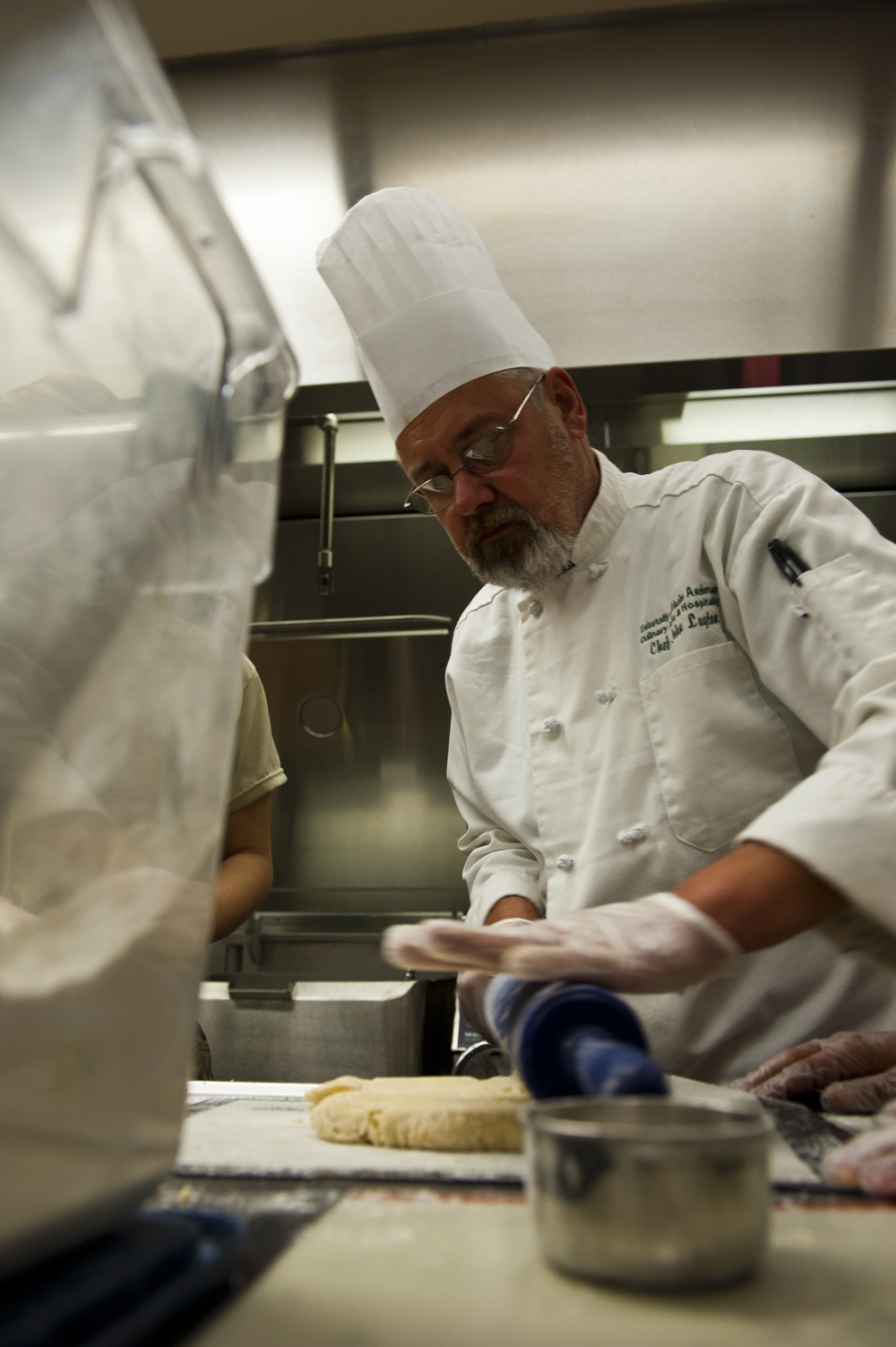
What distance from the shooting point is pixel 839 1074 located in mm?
972

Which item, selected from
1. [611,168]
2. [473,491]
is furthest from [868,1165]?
[611,168]

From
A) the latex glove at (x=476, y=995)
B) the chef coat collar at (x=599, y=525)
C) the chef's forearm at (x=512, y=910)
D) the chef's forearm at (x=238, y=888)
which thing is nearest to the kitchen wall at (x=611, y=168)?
the chef coat collar at (x=599, y=525)

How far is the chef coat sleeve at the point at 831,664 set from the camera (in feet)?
2.68

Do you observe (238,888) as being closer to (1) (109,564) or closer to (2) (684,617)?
(2) (684,617)

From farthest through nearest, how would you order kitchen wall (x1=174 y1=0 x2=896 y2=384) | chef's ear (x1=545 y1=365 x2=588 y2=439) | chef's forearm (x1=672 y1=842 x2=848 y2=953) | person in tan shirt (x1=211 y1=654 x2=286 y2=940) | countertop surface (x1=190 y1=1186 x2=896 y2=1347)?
kitchen wall (x1=174 y1=0 x2=896 y2=384) < person in tan shirt (x1=211 y1=654 x2=286 y2=940) < chef's ear (x1=545 y1=365 x2=588 y2=439) < chef's forearm (x1=672 y1=842 x2=848 y2=953) < countertop surface (x1=190 y1=1186 x2=896 y2=1347)

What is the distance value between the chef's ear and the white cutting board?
95 centimetres

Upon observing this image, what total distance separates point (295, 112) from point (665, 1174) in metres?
2.47

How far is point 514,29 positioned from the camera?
87.1 inches

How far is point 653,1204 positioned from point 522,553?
1053mm

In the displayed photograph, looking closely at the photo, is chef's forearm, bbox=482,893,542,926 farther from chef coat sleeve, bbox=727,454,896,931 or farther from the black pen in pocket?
the black pen in pocket

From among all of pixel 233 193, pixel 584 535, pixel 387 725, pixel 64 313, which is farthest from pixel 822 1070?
pixel 233 193

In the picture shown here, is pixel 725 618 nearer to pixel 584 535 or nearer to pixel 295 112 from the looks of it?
pixel 584 535

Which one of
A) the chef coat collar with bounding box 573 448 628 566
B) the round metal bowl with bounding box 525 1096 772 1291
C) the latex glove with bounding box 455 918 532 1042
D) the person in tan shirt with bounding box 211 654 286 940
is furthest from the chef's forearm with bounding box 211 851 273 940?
the round metal bowl with bounding box 525 1096 772 1291

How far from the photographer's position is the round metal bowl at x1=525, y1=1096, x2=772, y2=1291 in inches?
17.5
